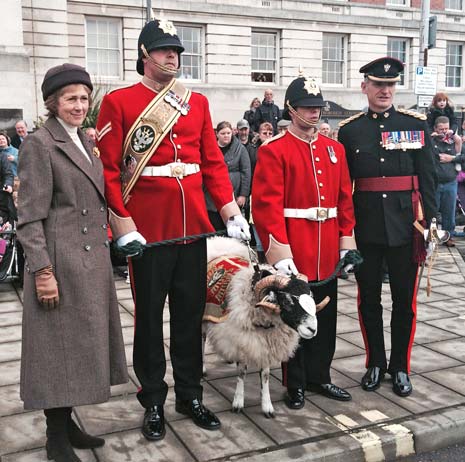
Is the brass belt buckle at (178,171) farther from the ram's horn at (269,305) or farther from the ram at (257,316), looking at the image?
the ram's horn at (269,305)

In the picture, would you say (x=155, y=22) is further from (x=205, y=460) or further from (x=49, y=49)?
(x=49, y=49)

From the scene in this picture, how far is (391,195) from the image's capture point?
4.24 metres

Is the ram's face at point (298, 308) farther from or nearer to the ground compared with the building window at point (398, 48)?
nearer to the ground

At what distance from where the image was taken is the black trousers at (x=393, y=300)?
4332 mm

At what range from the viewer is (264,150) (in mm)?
4031

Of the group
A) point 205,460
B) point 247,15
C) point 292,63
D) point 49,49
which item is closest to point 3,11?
point 49,49

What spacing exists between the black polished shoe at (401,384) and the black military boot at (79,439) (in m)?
2.06

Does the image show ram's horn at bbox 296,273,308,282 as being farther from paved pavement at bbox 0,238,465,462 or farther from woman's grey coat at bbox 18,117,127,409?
woman's grey coat at bbox 18,117,127,409

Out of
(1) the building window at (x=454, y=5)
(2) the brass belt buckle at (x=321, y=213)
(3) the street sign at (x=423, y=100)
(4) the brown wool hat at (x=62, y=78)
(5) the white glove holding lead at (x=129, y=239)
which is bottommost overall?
(5) the white glove holding lead at (x=129, y=239)

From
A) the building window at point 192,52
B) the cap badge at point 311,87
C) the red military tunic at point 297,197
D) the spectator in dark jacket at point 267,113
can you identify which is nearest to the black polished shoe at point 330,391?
the red military tunic at point 297,197

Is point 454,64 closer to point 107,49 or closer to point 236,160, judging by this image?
point 107,49

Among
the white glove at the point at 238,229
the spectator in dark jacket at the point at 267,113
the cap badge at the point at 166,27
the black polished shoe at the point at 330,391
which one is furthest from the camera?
the spectator in dark jacket at the point at 267,113

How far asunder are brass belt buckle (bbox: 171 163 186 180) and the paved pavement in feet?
5.03

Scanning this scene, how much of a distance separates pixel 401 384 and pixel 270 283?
4.58ft
